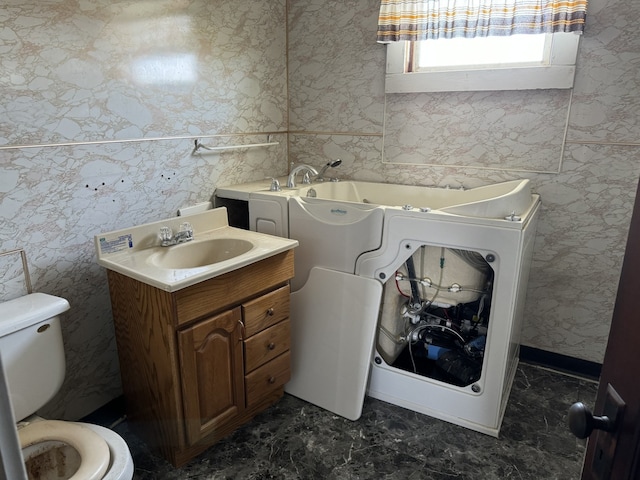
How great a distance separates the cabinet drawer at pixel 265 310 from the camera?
175 cm

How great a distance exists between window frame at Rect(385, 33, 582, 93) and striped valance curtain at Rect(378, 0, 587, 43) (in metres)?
0.10

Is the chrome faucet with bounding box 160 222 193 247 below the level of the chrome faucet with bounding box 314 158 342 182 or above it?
below

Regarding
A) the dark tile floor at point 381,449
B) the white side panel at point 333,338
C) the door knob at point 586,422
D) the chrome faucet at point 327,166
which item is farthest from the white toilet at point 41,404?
the chrome faucet at point 327,166

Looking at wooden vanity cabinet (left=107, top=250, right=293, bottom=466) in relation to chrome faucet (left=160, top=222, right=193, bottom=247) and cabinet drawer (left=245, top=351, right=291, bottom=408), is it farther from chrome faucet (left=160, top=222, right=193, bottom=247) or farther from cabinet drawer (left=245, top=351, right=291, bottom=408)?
chrome faucet (left=160, top=222, right=193, bottom=247)

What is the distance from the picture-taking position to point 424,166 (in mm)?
2357

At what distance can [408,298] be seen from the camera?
6.57 ft

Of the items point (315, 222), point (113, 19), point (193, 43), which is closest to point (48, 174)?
point (113, 19)

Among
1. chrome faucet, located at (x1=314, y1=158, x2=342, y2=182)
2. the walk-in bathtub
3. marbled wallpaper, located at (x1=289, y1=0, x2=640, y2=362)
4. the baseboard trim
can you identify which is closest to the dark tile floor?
the walk-in bathtub

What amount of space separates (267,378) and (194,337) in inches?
19.4

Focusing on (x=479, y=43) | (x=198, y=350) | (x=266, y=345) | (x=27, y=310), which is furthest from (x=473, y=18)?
(x=27, y=310)

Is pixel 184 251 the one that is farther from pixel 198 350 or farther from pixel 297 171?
pixel 297 171

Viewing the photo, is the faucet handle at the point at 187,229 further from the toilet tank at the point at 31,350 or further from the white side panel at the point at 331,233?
the toilet tank at the point at 31,350

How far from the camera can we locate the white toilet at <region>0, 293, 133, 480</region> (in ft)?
4.07

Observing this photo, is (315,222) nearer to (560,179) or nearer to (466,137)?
(466,137)
